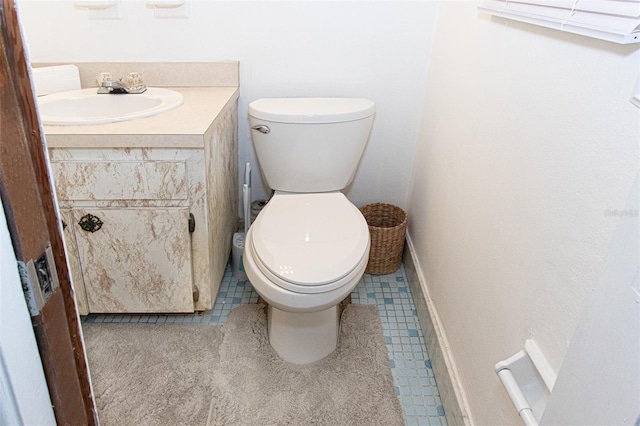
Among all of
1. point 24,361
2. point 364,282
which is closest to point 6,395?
point 24,361

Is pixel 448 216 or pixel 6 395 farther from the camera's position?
pixel 448 216

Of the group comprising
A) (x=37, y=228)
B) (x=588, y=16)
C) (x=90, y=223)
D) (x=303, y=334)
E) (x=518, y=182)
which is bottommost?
(x=303, y=334)

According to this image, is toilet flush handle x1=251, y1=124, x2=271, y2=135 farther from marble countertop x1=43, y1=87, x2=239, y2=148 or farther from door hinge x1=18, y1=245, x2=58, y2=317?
door hinge x1=18, y1=245, x2=58, y2=317

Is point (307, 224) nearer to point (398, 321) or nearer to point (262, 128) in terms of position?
point (262, 128)

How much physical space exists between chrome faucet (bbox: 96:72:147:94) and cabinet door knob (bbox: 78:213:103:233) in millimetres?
515

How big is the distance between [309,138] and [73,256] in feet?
2.95

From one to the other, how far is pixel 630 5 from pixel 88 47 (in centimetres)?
178

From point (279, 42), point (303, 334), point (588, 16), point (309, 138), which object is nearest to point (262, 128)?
point (309, 138)

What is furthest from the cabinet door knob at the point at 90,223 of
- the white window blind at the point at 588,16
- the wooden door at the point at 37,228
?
the white window blind at the point at 588,16

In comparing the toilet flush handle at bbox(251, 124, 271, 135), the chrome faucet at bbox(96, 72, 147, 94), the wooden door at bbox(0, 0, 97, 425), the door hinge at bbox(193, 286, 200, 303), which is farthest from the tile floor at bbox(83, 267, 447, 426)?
the wooden door at bbox(0, 0, 97, 425)

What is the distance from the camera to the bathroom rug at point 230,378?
1320 mm

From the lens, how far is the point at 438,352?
145 cm

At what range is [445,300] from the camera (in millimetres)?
1462

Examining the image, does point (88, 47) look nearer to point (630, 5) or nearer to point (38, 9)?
point (38, 9)
